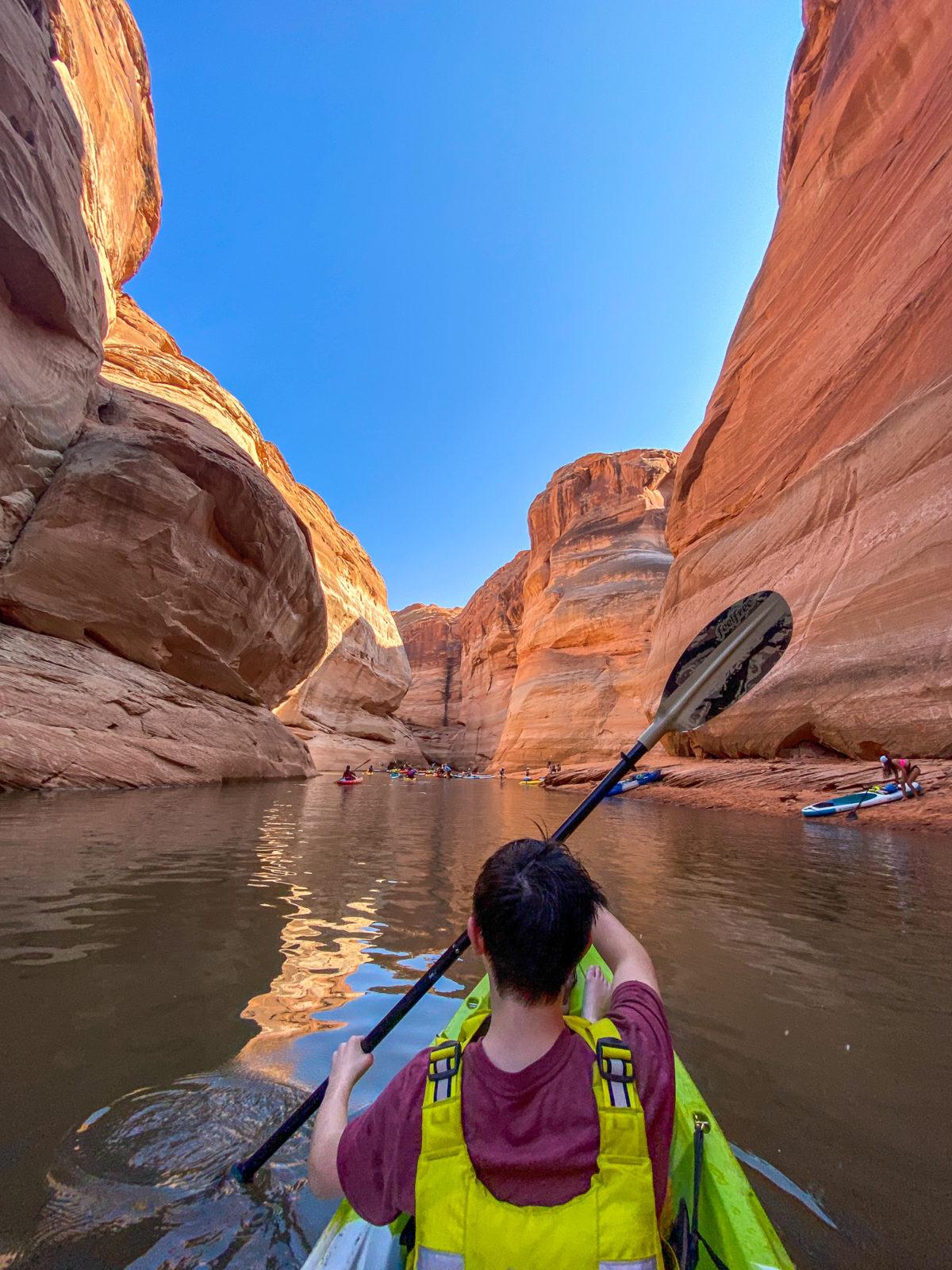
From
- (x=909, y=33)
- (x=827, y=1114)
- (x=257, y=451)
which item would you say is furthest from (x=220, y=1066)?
(x=257, y=451)

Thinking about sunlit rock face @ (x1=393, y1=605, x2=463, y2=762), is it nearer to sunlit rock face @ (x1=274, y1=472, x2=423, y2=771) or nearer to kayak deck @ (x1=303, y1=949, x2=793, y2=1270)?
sunlit rock face @ (x1=274, y1=472, x2=423, y2=771)

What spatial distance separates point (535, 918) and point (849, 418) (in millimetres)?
17089

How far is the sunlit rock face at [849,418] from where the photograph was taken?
1117cm

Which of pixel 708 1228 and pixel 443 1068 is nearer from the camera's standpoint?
pixel 443 1068

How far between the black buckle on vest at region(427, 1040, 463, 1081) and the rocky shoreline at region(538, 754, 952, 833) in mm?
10196

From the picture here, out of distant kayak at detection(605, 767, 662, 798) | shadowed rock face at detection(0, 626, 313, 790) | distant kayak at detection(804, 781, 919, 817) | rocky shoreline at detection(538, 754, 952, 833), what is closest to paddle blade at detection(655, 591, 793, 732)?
rocky shoreline at detection(538, 754, 952, 833)

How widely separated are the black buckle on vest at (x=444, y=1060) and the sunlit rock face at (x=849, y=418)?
11840 millimetres

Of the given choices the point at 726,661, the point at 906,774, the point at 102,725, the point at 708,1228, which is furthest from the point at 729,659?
the point at 102,725

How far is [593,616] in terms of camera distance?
34.4 meters

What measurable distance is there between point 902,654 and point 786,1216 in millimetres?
11521

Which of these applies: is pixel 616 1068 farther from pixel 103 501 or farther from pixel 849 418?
pixel 849 418

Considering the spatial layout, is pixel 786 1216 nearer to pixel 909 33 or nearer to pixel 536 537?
pixel 909 33

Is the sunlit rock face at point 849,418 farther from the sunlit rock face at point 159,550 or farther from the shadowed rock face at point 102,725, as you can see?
the sunlit rock face at point 159,550

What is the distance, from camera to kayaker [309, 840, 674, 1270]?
102cm
